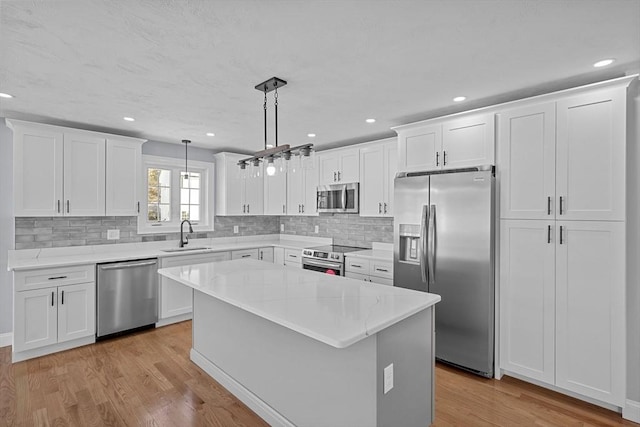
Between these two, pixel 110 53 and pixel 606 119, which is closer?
pixel 110 53

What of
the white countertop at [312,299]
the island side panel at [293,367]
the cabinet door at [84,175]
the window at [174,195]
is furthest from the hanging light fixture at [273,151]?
the window at [174,195]

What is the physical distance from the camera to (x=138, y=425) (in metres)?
2.29

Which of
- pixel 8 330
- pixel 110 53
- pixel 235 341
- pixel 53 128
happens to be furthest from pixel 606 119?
pixel 8 330

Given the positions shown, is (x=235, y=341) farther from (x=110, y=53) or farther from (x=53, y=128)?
(x=53, y=128)

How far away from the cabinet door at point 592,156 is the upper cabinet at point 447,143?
52 cm

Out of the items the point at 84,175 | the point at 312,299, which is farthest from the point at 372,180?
the point at 84,175

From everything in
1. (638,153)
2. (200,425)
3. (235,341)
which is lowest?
(200,425)

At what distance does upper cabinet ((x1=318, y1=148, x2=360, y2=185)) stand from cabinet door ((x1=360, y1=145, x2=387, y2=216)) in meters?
0.11

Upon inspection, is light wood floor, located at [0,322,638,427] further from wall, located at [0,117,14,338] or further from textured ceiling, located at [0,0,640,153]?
textured ceiling, located at [0,0,640,153]

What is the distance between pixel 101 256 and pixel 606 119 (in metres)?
4.97

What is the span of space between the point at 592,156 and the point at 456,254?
123cm

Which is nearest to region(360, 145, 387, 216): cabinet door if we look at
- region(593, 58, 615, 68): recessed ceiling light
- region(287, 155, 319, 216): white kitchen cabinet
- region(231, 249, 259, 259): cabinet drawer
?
region(287, 155, 319, 216): white kitchen cabinet

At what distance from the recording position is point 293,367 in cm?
217

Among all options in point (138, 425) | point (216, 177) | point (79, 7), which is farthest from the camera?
point (216, 177)
